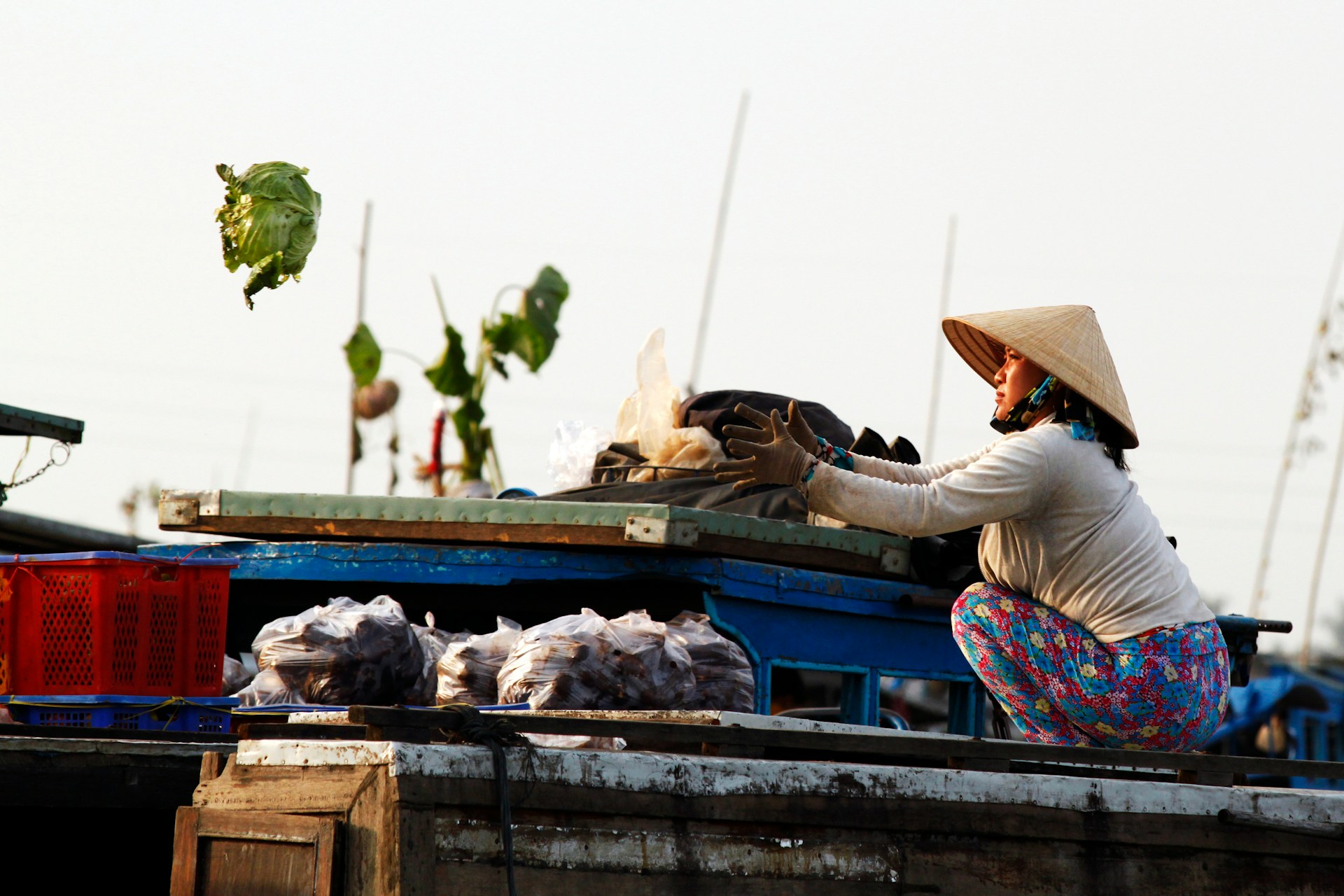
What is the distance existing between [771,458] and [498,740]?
115 cm

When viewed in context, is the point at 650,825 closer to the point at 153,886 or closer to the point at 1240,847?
the point at 1240,847

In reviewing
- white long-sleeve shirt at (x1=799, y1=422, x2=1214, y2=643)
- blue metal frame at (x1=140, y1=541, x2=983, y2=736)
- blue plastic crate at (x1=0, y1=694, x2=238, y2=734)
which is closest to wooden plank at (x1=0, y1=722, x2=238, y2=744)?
blue plastic crate at (x1=0, y1=694, x2=238, y2=734)

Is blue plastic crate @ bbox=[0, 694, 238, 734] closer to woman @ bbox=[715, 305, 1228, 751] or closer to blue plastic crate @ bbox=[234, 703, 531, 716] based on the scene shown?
blue plastic crate @ bbox=[234, 703, 531, 716]

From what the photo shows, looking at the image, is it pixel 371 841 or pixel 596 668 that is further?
pixel 596 668

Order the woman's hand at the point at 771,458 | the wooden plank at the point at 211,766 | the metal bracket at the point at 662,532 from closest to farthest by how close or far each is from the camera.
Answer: the wooden plank at the point at 211,766
the woman's hand at the point at 771,458
the metal bracket at the point at 662,532

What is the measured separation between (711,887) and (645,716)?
0.77m

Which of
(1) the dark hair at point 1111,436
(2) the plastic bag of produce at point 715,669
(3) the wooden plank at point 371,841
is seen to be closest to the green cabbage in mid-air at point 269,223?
(2) the plastic bag of produce at point 715,669

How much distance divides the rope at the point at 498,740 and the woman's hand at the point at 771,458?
3.47ft

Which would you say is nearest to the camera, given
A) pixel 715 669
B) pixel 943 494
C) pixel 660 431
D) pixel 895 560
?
pixel 943 494

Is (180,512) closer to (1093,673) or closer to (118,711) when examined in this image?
(118,711)

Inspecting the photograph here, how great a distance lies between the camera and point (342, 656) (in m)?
4.10

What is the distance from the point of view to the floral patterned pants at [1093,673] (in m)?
3.52

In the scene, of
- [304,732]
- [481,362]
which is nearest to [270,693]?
[304,732]

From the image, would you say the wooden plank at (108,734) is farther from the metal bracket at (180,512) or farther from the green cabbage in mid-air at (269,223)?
the metal bracket at (180,512)
